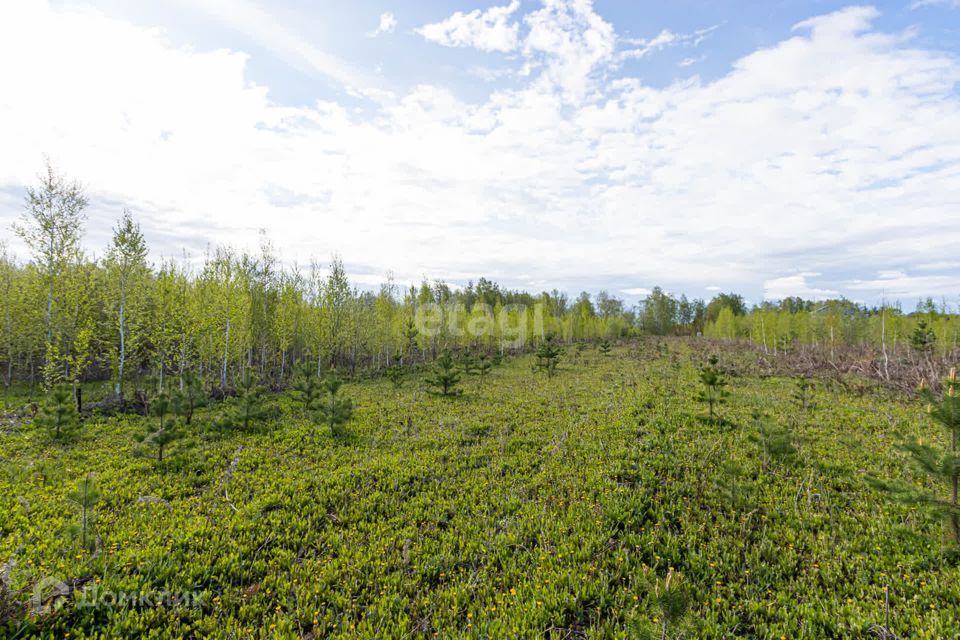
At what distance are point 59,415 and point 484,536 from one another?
50.1 ft

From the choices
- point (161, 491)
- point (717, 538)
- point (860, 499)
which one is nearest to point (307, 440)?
point (161, 491)

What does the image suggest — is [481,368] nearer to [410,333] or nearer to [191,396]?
[410,333]

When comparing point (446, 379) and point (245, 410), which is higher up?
point (446, 379)

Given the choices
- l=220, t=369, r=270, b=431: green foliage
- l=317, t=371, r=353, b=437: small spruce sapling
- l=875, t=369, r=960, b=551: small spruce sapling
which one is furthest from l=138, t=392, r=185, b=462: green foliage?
l=875, t=369, r=960, b=551: small spruce sapling

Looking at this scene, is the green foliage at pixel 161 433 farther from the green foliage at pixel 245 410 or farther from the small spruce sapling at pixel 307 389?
the small spruce sapling at pixel 307 389

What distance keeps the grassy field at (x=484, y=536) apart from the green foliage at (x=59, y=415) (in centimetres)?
47

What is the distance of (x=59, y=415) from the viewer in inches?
481

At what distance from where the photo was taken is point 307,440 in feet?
40.8

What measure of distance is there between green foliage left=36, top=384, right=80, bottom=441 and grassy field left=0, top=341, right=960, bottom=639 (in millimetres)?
470

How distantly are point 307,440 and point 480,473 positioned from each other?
654 cm

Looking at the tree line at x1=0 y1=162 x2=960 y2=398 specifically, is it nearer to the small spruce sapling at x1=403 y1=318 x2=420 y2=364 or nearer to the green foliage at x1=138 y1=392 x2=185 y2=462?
the small spruce sapling at x1=403 y1=318 x2=420 y2=364

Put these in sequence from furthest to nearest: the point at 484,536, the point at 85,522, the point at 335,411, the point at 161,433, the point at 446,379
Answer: the point at 446,379, the point at 335,411, the point at 161,433, the point at 484,536, the point at 85,522

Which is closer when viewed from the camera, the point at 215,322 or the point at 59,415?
the point at 59,415

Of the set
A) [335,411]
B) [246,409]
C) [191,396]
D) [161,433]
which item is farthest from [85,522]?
[191,396]
